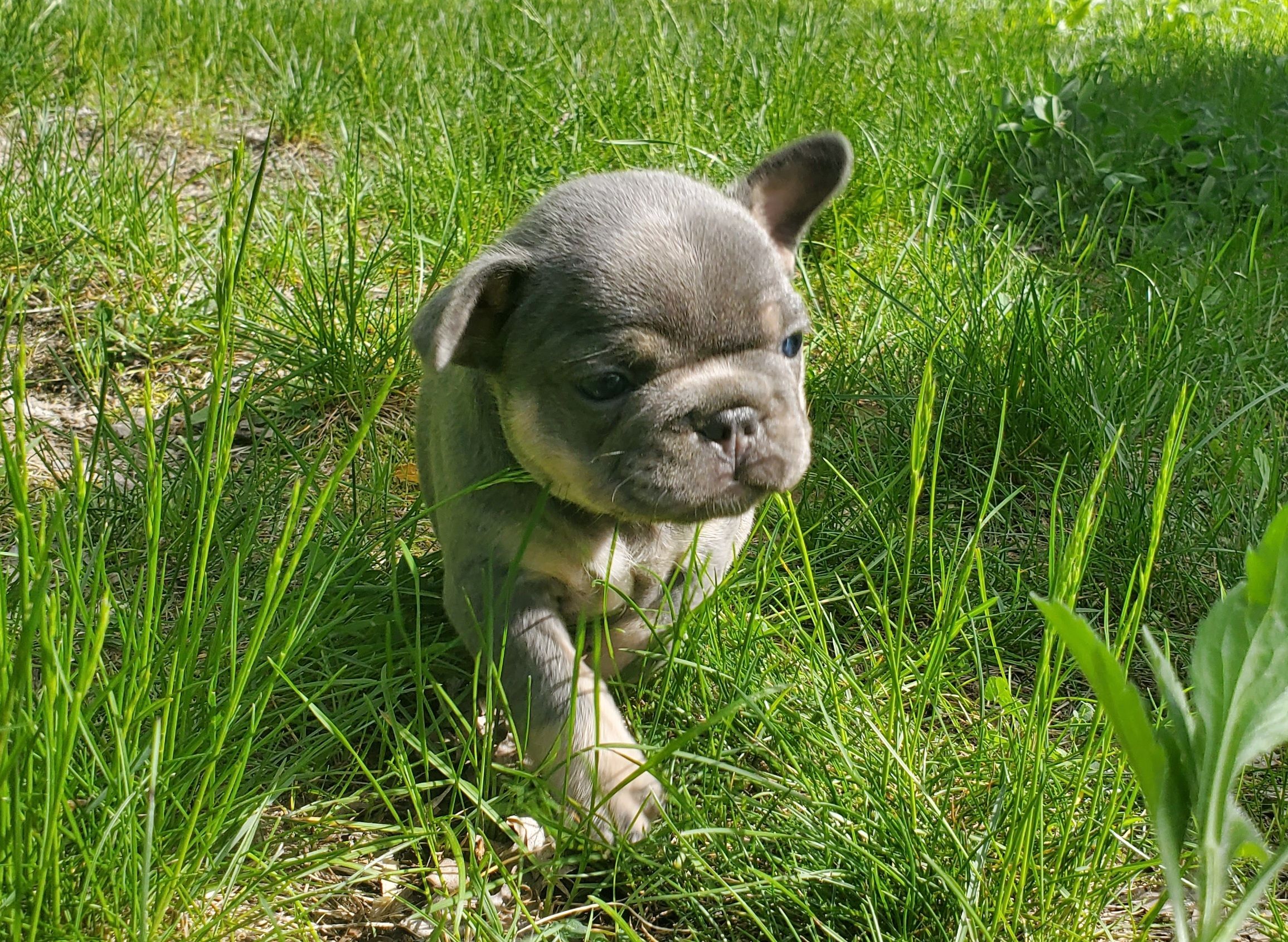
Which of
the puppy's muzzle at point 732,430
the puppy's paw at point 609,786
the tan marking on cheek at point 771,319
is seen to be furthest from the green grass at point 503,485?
the tan marking on cheek at point 771,319

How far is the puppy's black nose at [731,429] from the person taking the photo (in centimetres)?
264

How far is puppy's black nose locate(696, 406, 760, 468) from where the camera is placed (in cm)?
264

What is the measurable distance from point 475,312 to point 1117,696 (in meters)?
1.69

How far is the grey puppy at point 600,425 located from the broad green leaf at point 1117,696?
105 cm

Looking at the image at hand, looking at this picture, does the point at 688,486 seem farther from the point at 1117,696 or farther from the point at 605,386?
the point at 1117,696

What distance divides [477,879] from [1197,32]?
321 inches

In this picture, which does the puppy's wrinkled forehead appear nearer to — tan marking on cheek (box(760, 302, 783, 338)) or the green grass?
tan marking on cheek (box(760, 302, 783, 338))

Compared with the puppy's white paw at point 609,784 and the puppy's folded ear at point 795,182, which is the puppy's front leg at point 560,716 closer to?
the puppy's white paw at point 609,784

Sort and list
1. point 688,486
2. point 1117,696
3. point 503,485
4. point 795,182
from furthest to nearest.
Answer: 1. point 795,182
2. point 503,485
3. point 688,486
4. point 1117,696

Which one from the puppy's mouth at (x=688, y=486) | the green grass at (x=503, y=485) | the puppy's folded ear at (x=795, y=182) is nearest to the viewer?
the green grass at (x=503, y=485)

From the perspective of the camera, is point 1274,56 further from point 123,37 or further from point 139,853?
point 139,853

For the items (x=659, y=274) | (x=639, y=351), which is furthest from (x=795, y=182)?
(x=639, y=351)

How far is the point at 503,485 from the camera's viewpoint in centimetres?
287

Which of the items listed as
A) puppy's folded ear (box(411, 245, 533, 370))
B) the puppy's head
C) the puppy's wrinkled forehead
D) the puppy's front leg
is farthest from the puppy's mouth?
puppy's folded ear (box(411, 245, 533, 370))
